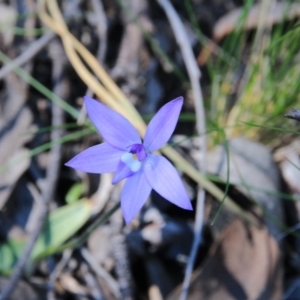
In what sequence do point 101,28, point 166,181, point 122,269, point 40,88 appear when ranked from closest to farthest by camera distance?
point 166,181
point 122,269
point 40,88
point 101,28

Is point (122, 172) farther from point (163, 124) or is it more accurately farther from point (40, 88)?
point (40, 88)

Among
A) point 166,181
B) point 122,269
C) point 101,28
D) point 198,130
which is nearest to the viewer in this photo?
point 166,181

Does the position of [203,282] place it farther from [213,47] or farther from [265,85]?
[213,47]

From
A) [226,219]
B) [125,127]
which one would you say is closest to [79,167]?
[125,127]

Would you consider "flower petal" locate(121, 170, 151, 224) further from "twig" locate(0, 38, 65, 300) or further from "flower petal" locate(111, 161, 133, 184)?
"twig" locate(0, 38, 65, 300)

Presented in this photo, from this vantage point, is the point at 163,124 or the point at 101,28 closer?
the point at 163,124

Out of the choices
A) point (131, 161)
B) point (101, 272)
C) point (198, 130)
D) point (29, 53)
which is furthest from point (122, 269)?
point (29, 53)

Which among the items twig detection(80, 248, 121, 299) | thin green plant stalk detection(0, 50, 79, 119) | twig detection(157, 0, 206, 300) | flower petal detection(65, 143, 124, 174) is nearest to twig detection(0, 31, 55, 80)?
thin green plant stalk detection(0, 50, 79, 119)

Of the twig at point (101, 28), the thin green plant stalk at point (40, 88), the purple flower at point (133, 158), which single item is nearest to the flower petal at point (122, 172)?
the purple flower at point (133, 158)
